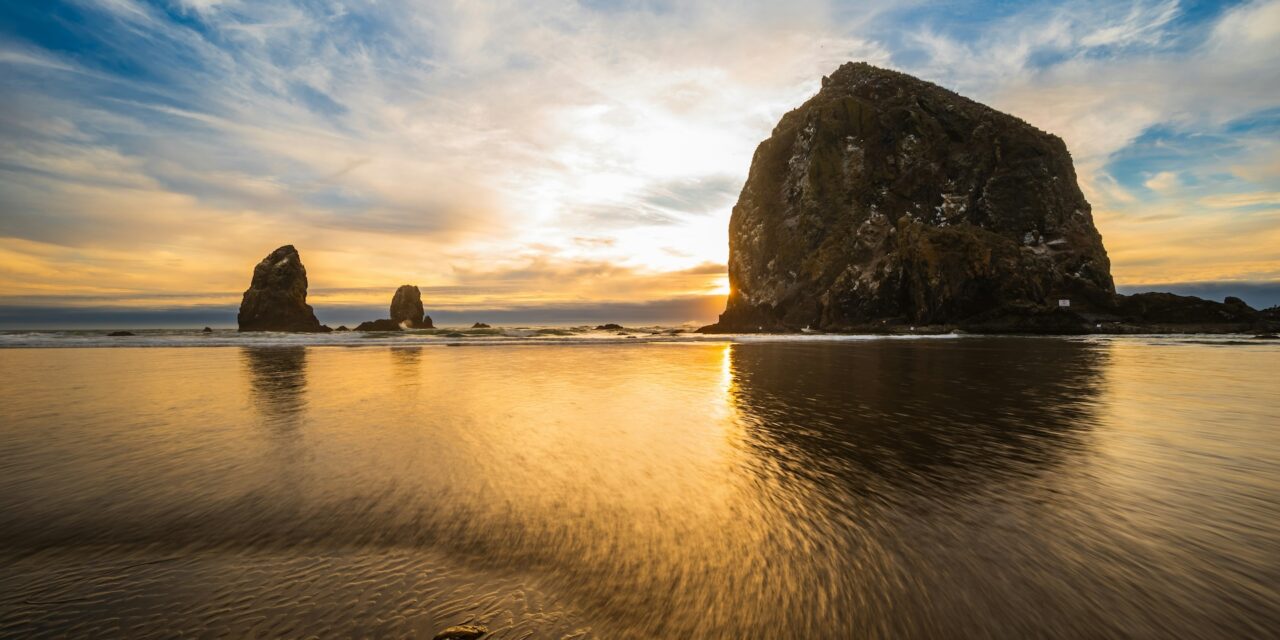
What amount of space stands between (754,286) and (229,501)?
89.9m

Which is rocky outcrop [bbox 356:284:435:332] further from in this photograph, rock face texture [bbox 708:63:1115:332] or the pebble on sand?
the pebble on sand

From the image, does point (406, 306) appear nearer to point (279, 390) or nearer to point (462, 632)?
point (279, 390)

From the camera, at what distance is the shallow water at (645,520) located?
3.20m

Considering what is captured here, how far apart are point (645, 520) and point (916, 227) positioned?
74.0m

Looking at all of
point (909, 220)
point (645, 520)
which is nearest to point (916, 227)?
point (909, 220)

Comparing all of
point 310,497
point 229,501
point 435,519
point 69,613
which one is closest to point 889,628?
point 435,519

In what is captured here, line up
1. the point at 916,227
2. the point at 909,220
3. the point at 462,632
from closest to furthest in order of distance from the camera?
the point at 462,632 < the point at 916,227 < the point at 909,220

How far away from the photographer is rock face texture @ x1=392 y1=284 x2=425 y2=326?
8400 centimetres

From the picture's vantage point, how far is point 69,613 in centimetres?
319

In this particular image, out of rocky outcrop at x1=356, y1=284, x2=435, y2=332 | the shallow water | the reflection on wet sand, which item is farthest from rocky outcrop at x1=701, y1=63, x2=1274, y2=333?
the reflection on wet sand

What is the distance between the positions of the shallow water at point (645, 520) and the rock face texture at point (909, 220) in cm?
6016

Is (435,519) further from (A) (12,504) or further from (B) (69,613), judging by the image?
(A) (12,504)

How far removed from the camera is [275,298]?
70.1 metres

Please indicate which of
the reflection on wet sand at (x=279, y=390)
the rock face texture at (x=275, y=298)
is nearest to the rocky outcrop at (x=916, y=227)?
the reflection on wet sand at (x=279, y=390)
